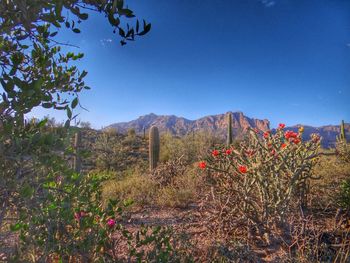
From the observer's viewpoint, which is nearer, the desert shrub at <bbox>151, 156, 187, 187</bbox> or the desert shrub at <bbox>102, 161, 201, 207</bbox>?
the desert shrub at <bbox>102, 161, 201, 207</bbox>

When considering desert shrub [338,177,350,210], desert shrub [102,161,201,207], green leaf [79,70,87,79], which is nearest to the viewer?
green leaf [79,70,87,79]

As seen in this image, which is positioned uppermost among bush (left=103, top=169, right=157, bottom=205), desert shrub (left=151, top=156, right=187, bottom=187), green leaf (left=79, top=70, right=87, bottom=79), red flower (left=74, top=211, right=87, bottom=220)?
green leaf (left=79, top=70, right=87, bottom=79)

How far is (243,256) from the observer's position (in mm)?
3129

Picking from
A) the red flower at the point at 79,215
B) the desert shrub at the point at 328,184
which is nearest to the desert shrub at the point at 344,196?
the desert shrub at the point at 328,184

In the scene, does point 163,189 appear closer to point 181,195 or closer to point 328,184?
point 181,195

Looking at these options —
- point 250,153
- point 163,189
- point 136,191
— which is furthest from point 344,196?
point 136,191

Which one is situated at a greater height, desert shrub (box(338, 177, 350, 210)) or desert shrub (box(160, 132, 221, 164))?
desert shrub (box(160, 132, 221, 164))

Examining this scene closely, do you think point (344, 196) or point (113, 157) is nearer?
point (344, 196)

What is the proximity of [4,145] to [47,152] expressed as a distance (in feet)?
0.65

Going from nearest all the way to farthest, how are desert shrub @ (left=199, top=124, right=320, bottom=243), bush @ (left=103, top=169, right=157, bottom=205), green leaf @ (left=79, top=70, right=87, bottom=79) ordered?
green leaf @ (left=79, top=70, right=87, bottom=79)
desert shrub @ (left=199, top=124, right=320, bottom=243)
bush @ (left=103, top=169, right=157, bottom=205)

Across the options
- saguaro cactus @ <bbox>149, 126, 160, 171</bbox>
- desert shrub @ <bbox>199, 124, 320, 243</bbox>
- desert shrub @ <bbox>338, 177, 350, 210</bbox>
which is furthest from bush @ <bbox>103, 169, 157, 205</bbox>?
desert shrub @ <bbox>338, 177, 350, 210</bbox>

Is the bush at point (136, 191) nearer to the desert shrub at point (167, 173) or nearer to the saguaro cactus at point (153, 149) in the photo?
the desert shrub at point (167, 173)

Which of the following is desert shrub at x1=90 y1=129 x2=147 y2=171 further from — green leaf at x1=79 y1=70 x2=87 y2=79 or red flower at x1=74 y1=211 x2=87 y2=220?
green leaf at x1=79 y1=70 x2=87 y2=79

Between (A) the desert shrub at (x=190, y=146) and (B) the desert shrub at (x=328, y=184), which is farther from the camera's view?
(A) the desert shrub at (x=190, y=146)
